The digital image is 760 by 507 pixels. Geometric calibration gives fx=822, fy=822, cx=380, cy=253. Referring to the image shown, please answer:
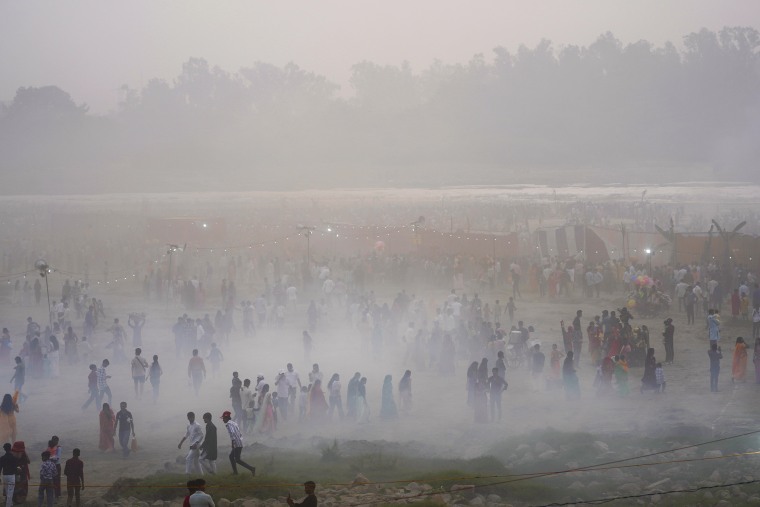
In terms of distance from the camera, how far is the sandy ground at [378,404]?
14727mm

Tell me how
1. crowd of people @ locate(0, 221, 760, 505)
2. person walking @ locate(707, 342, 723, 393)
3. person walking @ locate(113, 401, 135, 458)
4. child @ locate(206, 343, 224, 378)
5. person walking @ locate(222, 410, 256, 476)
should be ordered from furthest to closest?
child @ locate(206, 343, 224, 378) → person walking @ locate(707, 342, 723, 393) → crowd of people @ locate(0, 221, 760, 505) → person walking @ locate(113, 401, 135, 458) → person walking @ locate(222, 410, 256, 476)

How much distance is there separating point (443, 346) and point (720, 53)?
298 ft

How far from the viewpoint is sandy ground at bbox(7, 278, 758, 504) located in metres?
14.7

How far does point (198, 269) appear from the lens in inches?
1462

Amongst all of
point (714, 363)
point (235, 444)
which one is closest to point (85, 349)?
point (235, 444)

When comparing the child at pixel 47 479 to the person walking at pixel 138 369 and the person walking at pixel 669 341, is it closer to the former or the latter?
the person walking at pixel 138 369

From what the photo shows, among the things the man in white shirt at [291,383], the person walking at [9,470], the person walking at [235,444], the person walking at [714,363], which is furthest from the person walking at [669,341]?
the person walking at [9,470]

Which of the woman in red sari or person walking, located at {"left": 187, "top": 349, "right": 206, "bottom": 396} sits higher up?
person walking, located at {"left": 187, "top": 349, "right": 206, "bottom": 396}

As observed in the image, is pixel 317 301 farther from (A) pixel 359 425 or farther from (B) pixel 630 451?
(B) pixel 630 451

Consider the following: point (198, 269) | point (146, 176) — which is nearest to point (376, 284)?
point (198, 269)

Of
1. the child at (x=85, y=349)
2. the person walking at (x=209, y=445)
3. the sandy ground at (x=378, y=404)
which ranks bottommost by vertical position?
the sandy ground at (x=378, y=404)

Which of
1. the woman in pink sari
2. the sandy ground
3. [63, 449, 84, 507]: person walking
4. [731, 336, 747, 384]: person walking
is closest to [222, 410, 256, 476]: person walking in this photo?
the sandy ground

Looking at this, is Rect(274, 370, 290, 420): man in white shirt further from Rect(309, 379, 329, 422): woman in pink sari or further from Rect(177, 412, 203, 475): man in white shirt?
Rect(177, 412, 203, 475): man in white shirt

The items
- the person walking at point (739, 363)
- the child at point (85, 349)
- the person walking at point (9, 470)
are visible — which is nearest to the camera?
the person walking at point (9, 470)
